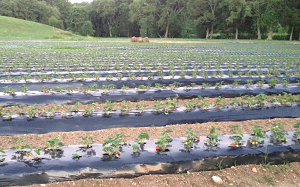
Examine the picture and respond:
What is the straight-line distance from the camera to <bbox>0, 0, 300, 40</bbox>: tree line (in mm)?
35250

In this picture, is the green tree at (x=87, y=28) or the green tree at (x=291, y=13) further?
the green tree at (x=87, y=28)

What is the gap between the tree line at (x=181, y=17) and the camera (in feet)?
116

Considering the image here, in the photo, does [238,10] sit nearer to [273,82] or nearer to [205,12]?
[205,12]

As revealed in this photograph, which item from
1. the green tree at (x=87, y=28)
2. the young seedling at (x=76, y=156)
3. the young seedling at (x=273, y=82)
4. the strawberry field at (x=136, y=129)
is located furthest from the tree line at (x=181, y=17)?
the young seedling at (x=76, y=156)

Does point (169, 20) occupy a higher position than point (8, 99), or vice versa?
point (169, 20)

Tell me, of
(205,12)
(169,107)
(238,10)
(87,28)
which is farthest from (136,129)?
(87,28)

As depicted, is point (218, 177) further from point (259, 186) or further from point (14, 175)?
point (14, 175)

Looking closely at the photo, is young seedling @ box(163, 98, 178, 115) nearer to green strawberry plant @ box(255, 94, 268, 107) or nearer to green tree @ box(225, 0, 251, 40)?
green strawberry plant @ box(255, 94, 268, 107)

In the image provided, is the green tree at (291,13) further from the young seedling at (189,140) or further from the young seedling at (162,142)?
the young seedling at (162,142)

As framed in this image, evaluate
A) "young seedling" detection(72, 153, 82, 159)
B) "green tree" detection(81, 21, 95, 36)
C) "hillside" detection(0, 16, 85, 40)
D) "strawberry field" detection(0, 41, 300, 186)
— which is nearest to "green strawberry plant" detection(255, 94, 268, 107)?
"strawberry field" detection(0, 41, 300, 186)

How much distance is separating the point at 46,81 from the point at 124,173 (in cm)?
582

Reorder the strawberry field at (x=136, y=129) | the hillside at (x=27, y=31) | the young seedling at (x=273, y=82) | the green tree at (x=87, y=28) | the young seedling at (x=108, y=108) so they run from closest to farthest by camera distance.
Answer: the strawberry field at (x=136, y=129), the young seedling at (x=108, y=108), the young seedling at (x=273, y=82), the hillside at (x=27, y=31), the green tree at (x=87, y=28)

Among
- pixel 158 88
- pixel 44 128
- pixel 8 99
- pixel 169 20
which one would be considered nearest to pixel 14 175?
pixel 44 128

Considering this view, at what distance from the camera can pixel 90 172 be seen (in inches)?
120
